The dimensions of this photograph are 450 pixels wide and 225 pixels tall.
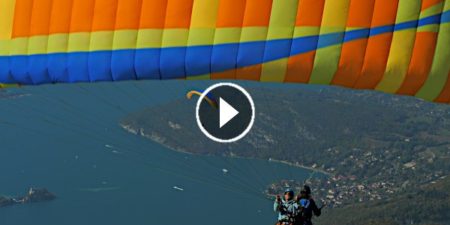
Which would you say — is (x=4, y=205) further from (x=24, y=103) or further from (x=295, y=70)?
(x=295, y=70)

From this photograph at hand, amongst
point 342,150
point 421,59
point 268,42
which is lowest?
point 342,150

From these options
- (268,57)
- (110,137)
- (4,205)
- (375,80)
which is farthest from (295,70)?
(110,137)

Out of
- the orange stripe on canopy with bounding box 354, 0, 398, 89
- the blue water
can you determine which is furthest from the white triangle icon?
the blue water

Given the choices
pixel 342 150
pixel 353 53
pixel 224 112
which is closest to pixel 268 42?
pixel 353 53
